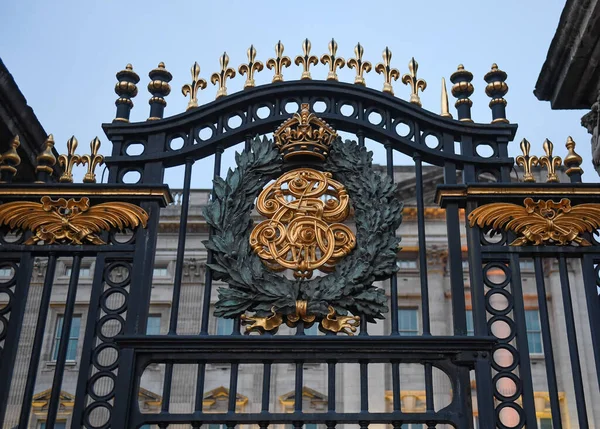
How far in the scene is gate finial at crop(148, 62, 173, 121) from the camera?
30.2 ft

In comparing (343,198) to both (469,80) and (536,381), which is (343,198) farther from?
(536,381)

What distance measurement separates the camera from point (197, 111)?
9.01 metres

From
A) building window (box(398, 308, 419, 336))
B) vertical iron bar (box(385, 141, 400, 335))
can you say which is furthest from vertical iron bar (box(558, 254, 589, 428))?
building window (box(398, 308, 419, 336))

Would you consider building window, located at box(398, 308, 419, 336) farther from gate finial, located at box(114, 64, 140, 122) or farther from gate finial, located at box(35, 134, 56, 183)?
gate finial, located at box(35, 134, 56, 183)

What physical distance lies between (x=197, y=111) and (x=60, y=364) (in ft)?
9.47

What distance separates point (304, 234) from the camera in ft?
27.6

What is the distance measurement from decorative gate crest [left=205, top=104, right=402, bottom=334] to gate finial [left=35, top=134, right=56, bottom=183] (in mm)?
1727

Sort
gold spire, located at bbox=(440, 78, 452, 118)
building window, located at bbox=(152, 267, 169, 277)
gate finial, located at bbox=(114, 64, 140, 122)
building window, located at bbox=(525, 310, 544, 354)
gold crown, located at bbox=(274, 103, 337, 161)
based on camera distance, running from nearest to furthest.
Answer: gold crown, located at bbox=(274, 103, 337, 161), gold spire, located at bbox=(440, 78, 452, 118), gate finial, located at bbox=(114, 64, 140, 122), building window, located at bbox=(525, 310, 544, 354), building window, located at bbox=(152, 267, 169, 277)

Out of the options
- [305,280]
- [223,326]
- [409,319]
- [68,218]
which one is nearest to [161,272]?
[223,326]

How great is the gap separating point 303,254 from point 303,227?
0.28 metres

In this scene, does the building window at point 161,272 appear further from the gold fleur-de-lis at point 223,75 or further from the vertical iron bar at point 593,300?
the vertical iron bar at point 593,300

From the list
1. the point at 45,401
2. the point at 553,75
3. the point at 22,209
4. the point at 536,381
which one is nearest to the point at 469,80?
the point at 553,75

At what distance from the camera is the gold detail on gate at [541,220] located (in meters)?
8.41

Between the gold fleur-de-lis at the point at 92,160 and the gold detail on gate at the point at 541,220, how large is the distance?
3759mm
